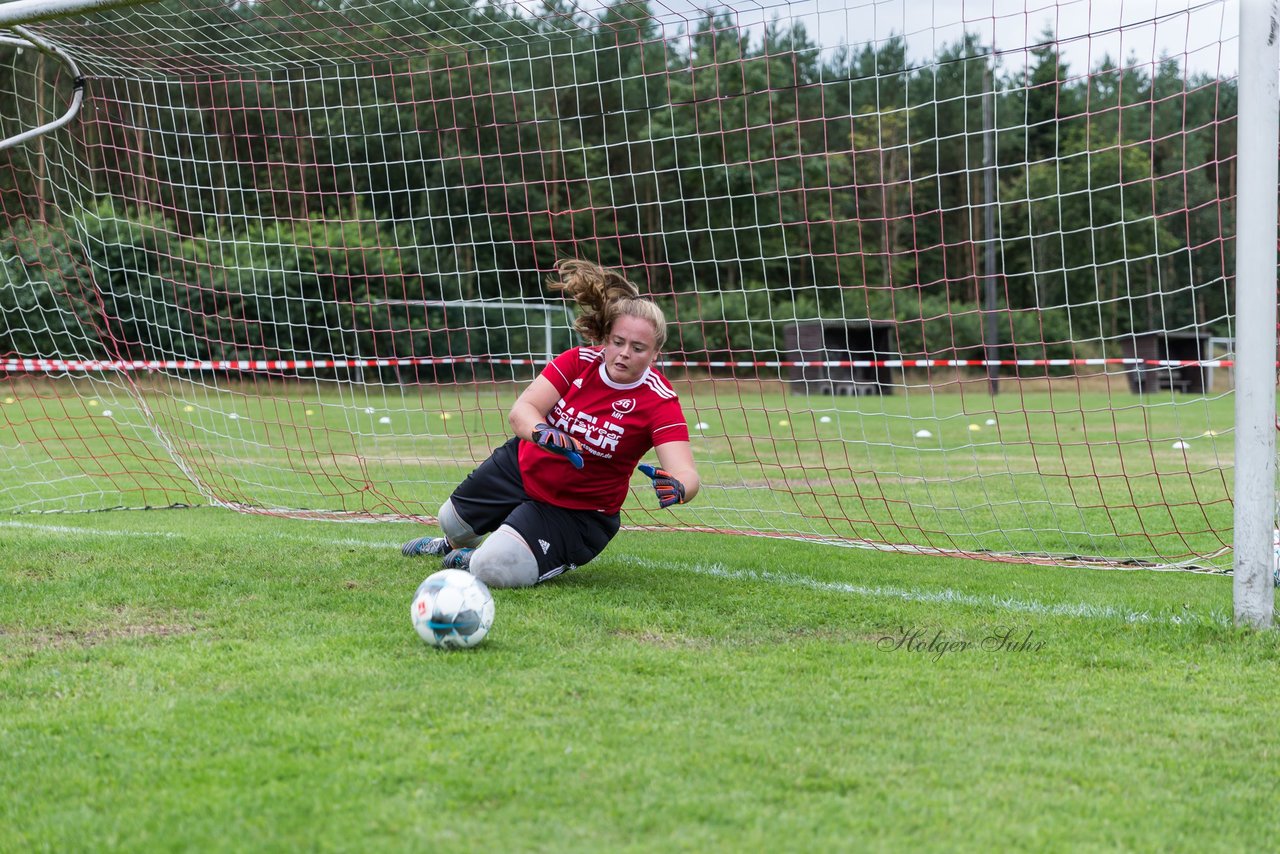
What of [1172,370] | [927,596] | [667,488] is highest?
[667,488]

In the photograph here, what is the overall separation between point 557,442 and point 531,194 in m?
25.9

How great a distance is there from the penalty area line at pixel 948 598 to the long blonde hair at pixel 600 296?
3.70ft

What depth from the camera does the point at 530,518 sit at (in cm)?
499

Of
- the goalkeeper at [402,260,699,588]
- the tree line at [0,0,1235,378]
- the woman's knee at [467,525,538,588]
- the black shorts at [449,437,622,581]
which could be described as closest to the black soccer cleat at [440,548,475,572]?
the goalkeeper at [402,260,699,588]

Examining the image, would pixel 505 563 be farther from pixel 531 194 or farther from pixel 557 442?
pixel 531 194

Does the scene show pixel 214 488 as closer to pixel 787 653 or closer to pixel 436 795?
pixel 787 653

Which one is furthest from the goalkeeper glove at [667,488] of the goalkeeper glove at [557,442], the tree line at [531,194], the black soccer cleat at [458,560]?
the tree line at [531,194]

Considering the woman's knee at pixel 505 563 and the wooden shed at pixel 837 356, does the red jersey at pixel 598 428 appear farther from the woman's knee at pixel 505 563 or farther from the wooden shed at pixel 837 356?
the wooden shed at pixel 837 356

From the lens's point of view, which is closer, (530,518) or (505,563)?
(505,563)

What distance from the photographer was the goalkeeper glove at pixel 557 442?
4.67 m

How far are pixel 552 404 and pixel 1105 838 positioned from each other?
10.3 ft

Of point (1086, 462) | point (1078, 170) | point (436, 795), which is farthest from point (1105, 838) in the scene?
point (1078, 170)

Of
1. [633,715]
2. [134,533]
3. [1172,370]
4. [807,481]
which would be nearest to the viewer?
[633,715]

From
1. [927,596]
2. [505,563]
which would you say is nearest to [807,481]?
[927,596]
